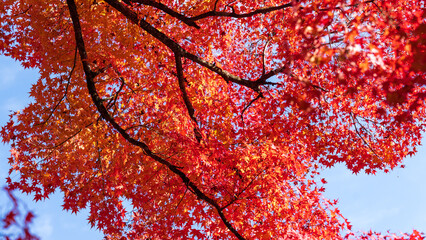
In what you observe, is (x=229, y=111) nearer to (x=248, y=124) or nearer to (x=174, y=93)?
(x=248, y=124)

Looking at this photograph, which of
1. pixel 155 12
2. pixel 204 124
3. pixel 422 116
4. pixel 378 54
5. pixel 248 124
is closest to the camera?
pixel 378 54

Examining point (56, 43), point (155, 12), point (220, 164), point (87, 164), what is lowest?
point (220, 164)

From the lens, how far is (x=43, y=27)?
29.2ft

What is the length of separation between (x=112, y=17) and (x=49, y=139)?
4199mm

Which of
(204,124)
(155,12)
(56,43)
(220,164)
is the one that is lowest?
(220,164)

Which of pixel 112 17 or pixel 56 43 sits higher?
pixel 112 17

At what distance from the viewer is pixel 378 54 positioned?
3322 millimetres

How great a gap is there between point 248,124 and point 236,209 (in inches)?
131

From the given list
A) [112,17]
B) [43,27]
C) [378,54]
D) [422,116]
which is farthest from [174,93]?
[422,116]

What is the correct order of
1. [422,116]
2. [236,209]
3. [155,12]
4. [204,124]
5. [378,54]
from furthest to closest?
[422,116], [204,124], [155,12], [236,209], [378,54]

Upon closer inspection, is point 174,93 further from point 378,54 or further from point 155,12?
point 378,54

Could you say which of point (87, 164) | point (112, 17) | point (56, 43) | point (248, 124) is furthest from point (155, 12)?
point (87, 164)

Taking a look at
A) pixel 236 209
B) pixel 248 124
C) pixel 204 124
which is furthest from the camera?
pixel 248 124

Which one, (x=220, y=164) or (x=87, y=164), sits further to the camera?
(x=87, y=164)
